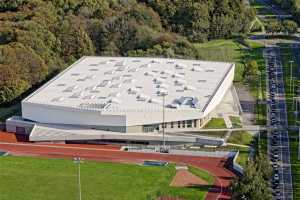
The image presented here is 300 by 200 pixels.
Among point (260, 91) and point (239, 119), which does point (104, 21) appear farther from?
point (239, 119)

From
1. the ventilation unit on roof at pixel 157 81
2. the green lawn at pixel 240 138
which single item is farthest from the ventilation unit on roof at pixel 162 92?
the green lawn at pixel 240 138

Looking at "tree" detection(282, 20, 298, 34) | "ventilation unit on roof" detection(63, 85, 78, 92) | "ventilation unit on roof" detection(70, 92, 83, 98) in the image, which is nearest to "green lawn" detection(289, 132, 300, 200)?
"ventilation unit on roof" detection(70, 92, 83, 98)

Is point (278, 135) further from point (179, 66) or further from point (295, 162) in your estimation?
point (179, 66)

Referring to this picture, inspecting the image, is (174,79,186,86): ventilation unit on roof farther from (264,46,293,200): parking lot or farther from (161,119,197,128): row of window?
(264,46,293,200): parking lot

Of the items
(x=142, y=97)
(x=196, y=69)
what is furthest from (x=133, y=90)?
(x=196, y=69)

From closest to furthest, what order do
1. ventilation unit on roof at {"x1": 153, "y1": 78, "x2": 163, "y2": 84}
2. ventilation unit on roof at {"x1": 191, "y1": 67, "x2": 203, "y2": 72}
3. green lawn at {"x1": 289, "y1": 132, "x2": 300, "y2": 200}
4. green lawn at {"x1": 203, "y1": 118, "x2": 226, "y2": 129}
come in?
green lawn at {"x1": 289, "y1": 132, "x2": 300, "y2": 200}
green lawn at {"x1": 203, "y1": 118, "x2": 226, "y2": 129}
ventilation unit on roof at {"x1": 153, "y1": 78, "x2": 163, "y2": 84}
ventilation unit on roof at {"x1": 191, "y1": 67, "x2": 203, "y2": 72}

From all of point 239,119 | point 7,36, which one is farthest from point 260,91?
point 7,36

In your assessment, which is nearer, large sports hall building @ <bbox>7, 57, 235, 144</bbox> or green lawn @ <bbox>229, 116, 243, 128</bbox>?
large sports hall building @ <bbox>7, 57, 235, 144</bbox>
